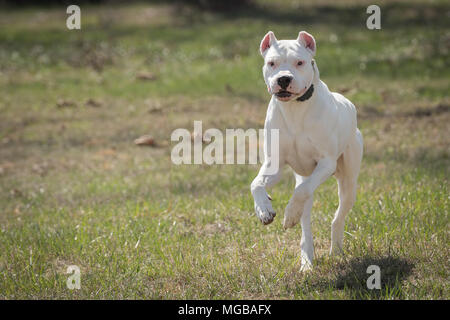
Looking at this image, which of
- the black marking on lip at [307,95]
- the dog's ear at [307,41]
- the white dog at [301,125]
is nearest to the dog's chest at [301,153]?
the white dog at [301,125]

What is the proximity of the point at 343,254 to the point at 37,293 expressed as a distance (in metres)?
2.43

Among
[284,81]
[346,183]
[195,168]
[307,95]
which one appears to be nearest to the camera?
[284,81]

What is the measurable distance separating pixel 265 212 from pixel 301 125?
76cm

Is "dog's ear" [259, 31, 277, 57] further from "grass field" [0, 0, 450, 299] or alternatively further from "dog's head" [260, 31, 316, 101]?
"grass field" [0, 0, 450, 299]

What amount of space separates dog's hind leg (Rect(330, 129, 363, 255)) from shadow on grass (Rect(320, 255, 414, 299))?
307mm

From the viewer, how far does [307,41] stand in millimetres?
4855

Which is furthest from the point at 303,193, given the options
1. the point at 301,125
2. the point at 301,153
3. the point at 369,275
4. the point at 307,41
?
the point at 307,41

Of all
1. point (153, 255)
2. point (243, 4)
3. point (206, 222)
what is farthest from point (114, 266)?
point (243, 4)

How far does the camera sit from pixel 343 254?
17.2ft

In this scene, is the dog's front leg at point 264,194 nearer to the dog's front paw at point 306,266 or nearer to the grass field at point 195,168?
the grass field at point 195,168

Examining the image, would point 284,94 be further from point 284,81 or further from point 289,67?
point 289,67

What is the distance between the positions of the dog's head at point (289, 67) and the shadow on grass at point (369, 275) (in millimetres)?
1398

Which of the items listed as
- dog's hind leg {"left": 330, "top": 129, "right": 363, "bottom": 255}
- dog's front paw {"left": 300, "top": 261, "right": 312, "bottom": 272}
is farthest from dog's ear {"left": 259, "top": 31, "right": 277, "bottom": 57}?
dog's front paw {"left": 300, "top": 261, "right": 312, "bottom": 272}

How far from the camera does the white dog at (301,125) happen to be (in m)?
4.61
